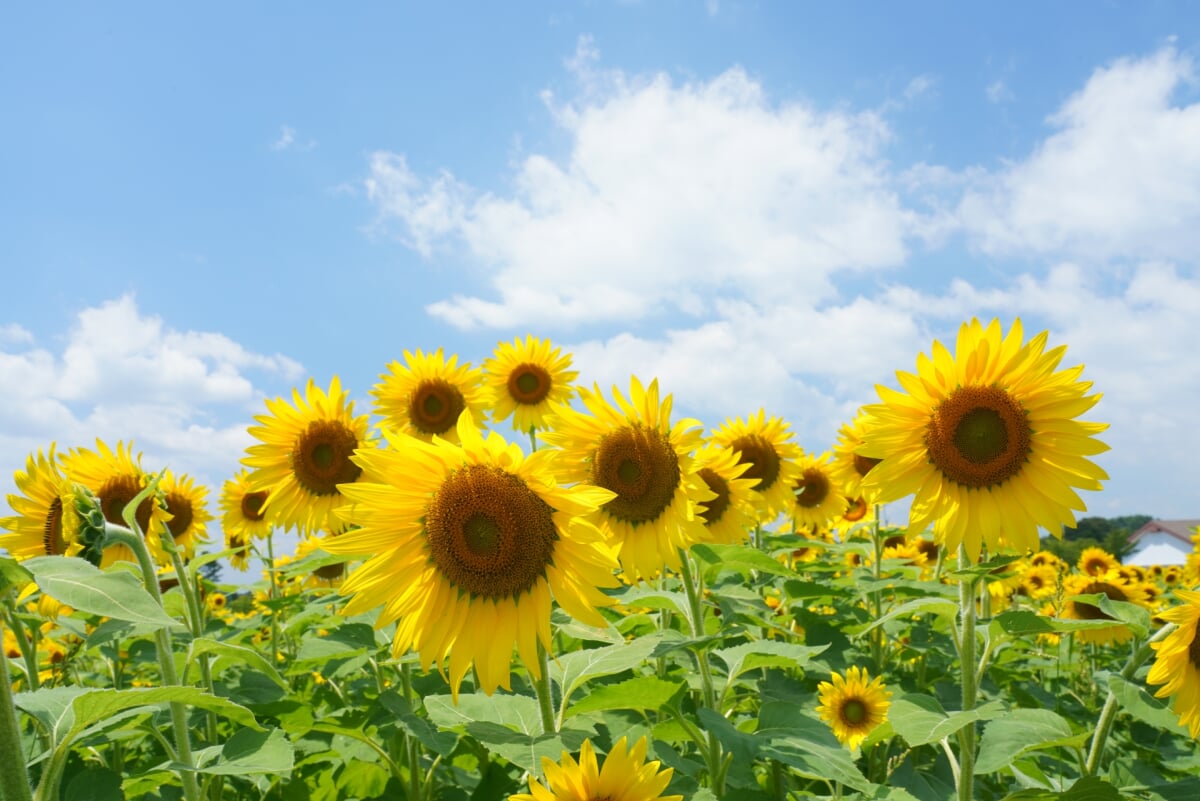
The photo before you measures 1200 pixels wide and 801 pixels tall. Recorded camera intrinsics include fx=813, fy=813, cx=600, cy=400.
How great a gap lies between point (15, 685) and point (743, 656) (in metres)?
6.65

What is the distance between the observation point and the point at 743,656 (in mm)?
3881

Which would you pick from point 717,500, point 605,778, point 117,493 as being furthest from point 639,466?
point 117,493

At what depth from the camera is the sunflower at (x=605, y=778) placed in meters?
2.71

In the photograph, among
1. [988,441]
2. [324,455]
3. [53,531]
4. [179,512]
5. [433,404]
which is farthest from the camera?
[433,404]

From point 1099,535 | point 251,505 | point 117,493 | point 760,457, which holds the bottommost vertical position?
point 117,493

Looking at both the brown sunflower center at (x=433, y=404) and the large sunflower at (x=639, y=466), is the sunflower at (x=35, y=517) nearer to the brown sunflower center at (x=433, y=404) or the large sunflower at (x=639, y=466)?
the brown sunflower center at (x=433, y=404)

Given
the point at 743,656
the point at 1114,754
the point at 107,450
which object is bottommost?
the point at 743,656

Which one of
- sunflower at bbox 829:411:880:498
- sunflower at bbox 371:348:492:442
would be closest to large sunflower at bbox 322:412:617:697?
sunflower at bbox 371:348:492:442

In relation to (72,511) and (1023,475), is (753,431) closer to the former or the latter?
(1023,475)

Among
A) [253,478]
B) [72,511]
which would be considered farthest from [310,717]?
[253,478]

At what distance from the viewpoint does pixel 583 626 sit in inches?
134

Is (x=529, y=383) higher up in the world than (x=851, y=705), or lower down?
higher up

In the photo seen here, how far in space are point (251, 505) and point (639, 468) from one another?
6.69m

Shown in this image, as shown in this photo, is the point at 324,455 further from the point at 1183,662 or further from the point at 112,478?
the point at 1183,662
